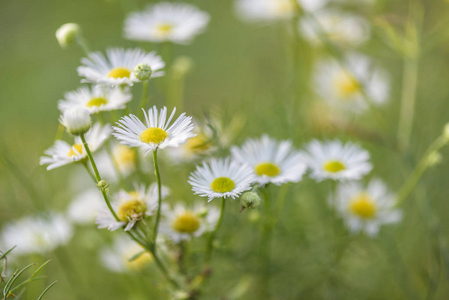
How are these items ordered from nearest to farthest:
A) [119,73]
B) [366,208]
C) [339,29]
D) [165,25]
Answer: [119,73] → [366,208] → [165,25] → [339,29]

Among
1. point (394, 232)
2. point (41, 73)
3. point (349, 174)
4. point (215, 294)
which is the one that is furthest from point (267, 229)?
point (41, 73)

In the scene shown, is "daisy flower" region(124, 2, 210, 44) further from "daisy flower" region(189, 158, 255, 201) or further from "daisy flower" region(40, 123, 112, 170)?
"daisy flower" region(189, 158, 255, 201)

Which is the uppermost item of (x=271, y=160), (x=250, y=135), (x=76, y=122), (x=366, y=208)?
(x=250, y=135)

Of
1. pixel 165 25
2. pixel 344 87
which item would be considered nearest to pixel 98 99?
pixel 165 25

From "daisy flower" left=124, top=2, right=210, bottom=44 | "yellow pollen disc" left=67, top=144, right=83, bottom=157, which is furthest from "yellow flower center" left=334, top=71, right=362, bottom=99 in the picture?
"yellow pollen disc" left=67, top=144, right=83, bottom=157

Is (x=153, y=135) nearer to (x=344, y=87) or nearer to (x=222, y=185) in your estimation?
(x=222, y=185)

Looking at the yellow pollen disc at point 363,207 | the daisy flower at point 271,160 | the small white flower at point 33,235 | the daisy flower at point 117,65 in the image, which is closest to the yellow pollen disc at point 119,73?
the daisy flower at point 117,65

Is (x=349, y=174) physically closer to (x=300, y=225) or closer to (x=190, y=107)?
(x=300, y=225)
